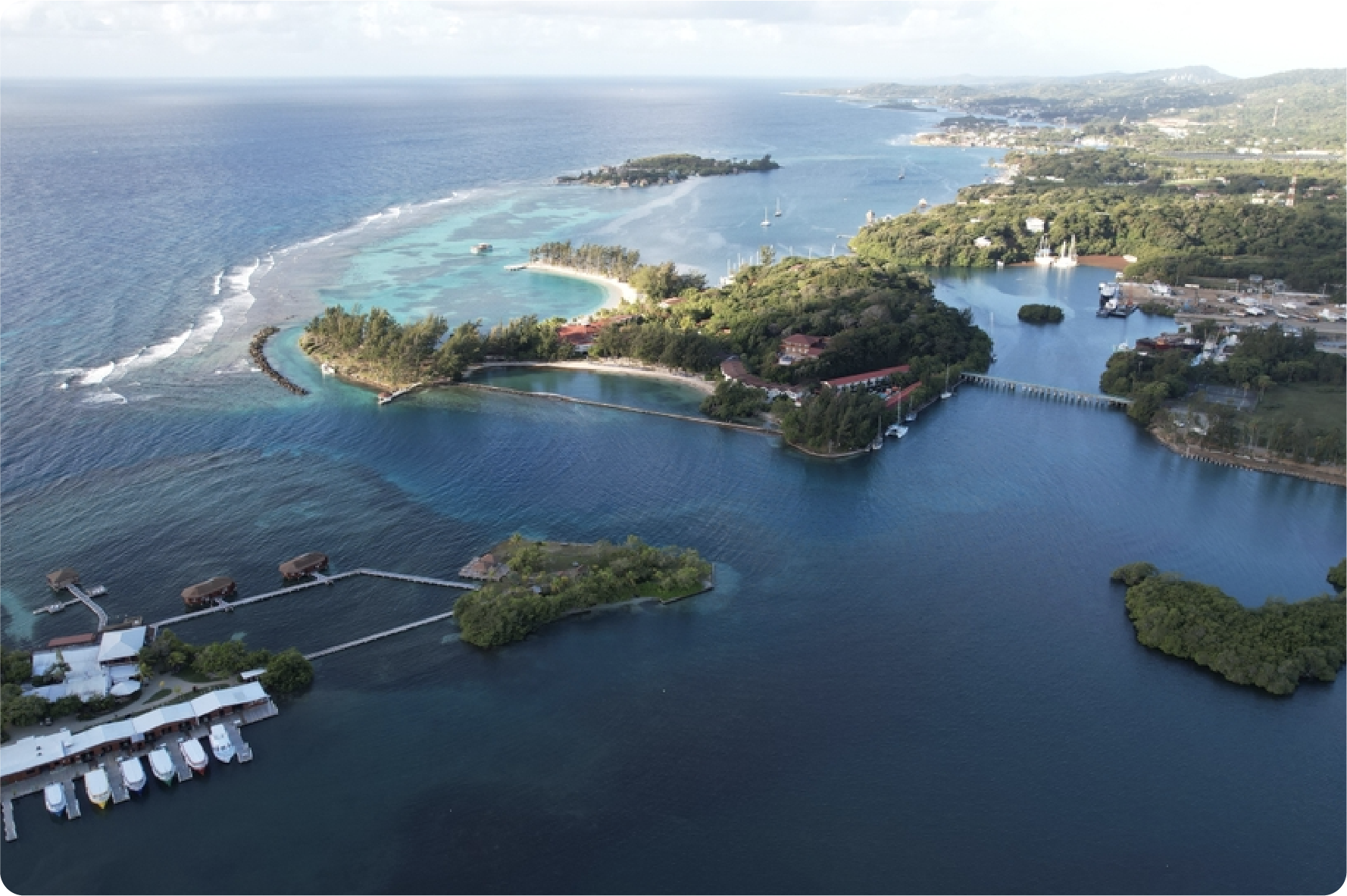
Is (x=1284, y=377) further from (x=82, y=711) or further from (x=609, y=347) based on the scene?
(x=82, y=711)

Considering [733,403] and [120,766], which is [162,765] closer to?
[120,766]

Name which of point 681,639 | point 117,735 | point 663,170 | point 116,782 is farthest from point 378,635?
point 663,170

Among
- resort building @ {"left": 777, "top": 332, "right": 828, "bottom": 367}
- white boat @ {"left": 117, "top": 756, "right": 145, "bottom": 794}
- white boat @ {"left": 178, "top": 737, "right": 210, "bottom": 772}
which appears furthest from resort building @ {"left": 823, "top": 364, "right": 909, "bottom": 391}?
white boat @ {"left": 117, "top": 756, "right": 145, "bottom": 794}

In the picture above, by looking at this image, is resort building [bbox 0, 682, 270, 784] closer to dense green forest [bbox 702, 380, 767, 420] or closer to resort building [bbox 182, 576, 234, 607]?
resort building [bbox 182, 576, 234, 607]

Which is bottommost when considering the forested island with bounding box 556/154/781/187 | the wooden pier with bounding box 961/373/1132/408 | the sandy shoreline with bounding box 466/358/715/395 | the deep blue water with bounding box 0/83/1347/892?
the deep blue water with bounding box 0/83/1347/892

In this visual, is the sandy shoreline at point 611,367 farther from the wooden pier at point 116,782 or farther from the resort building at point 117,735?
the wooden pier at point 116,782

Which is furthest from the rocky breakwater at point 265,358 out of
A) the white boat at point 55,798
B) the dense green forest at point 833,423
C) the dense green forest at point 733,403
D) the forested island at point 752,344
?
the white boat at point 55,798
